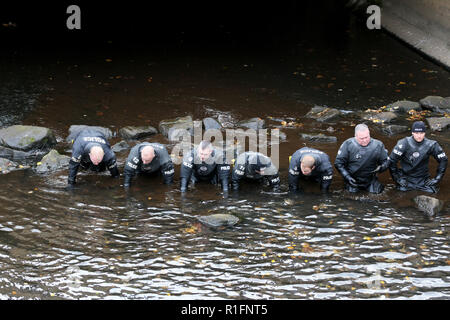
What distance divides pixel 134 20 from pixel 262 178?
14.8 m

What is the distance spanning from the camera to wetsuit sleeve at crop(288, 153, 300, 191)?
10.6 m

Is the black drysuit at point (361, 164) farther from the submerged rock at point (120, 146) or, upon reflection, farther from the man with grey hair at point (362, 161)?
the submerged rock at point (120, 146)

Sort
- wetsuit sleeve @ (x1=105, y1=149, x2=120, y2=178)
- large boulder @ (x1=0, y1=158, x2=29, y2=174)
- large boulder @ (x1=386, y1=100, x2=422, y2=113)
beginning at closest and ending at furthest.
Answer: wetsuit sleeve @ (x1=105, y1=149, x2=120, y2=178)
large boulder @ (x1=0, y1=158, x2=29, y2=174)
large boulder @ (x1=386, y1=100, x2=422, y2=113)

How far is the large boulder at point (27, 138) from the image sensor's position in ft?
40.7

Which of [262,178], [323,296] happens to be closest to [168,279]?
[323,296]

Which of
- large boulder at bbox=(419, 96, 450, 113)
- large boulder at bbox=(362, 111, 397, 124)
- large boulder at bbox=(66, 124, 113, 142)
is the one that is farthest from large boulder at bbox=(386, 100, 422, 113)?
large boulder at bbox=(66, 124, 113, 142)

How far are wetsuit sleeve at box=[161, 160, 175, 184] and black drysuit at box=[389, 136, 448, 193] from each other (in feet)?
13.8

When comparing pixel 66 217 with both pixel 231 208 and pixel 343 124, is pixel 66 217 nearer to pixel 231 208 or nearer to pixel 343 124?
pixel 231 208

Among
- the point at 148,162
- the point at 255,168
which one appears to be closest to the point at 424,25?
the point at 255,168

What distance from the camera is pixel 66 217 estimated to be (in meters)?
9.92

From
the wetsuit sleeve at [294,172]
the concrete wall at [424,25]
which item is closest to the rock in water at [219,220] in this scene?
the wetsuit sleeve at [294,172]

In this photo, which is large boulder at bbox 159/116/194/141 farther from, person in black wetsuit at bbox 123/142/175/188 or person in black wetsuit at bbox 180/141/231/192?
person in black wetsuit at bbox 180/141/231/192

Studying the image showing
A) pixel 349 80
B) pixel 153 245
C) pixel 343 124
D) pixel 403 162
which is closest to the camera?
pixel 153 245

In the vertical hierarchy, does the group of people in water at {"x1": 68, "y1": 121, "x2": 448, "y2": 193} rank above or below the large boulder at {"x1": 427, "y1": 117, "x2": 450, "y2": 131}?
below
